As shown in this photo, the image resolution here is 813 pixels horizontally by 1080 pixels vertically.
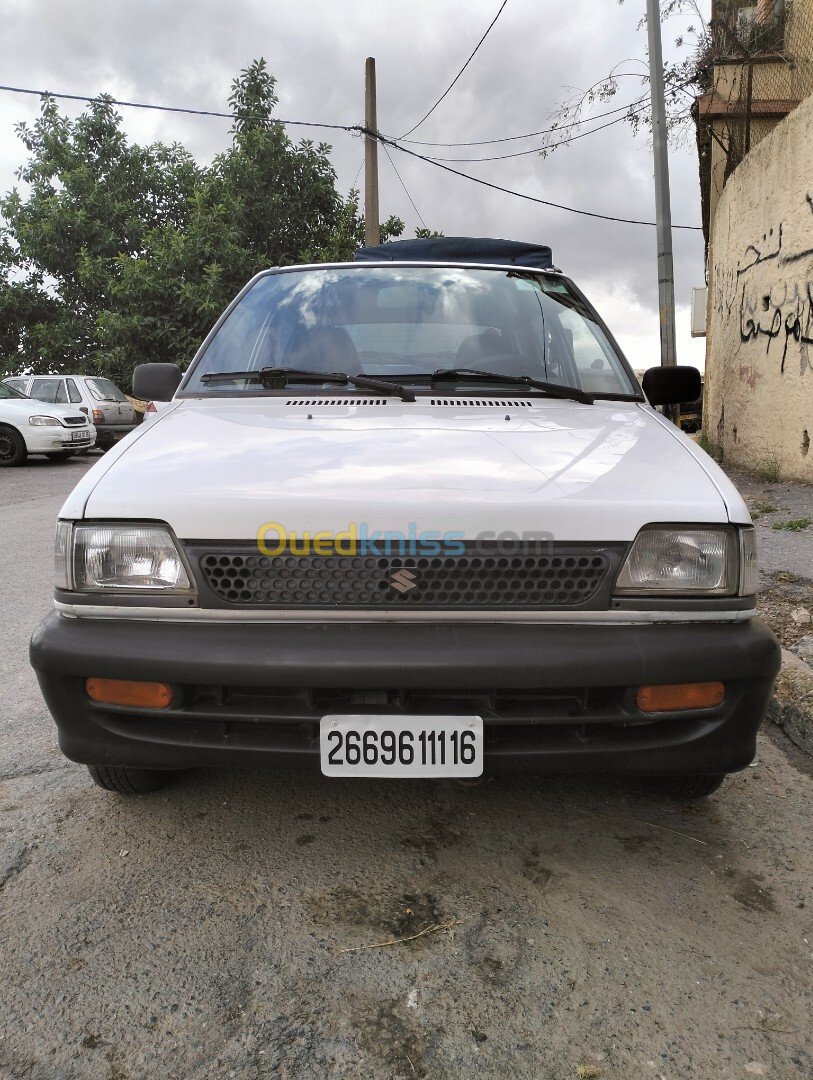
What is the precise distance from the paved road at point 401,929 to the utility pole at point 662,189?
8909 millimetres

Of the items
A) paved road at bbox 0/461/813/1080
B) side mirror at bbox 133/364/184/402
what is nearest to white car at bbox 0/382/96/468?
side mirror at bbox 133/364/184/402

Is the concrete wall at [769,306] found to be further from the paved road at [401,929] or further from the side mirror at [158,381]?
the side mirror at [158,381]

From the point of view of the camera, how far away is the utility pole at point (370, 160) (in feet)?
54.5

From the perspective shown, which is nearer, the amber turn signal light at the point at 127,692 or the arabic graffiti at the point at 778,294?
the amber turn signal light at the point at 127,692

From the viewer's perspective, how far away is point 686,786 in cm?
241

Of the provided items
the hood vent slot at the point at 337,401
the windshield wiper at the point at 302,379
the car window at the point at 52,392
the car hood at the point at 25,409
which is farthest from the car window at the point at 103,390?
the hood vent slot at the point at 337,401

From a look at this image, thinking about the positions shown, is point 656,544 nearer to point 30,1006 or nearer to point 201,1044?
point 201,1044

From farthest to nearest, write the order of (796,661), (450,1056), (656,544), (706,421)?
(706,421) < (796,661) < (656,544) < (450,1056)

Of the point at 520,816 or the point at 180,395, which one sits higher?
the point at 180,395

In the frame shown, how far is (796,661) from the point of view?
3377mm

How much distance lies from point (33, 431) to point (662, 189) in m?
10.6

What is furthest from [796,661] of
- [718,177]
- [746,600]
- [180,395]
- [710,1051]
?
[718,177]

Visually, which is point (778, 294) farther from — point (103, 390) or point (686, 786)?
point (103, 390)

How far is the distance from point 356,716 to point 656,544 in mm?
835
